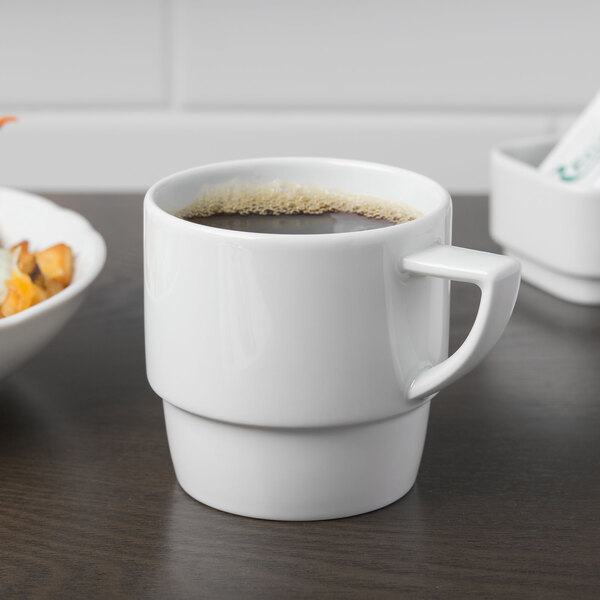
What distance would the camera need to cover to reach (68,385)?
0.47 metres

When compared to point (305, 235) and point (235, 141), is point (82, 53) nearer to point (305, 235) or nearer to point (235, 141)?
point (235, 141)

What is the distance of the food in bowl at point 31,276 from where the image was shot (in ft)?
1.48

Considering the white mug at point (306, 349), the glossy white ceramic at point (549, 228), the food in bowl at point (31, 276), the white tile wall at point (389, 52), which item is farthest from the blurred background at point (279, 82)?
the white mug at point (306, 349)

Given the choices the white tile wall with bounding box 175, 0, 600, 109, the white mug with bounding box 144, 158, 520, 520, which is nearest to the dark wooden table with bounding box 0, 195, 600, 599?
the white mug with bounding box 144, 158, 520, 520

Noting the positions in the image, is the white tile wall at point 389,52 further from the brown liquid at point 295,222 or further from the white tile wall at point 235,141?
the brown liquid at point 295,222

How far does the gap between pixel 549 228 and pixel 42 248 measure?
305mm

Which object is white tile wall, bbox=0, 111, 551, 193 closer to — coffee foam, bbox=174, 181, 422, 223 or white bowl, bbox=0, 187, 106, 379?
white bowl, bbox=0, 187, 106, 379

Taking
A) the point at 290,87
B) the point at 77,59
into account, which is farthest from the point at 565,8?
the point at 77,59

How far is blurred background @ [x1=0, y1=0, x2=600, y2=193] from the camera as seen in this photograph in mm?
1212

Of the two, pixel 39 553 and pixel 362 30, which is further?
pixel 362 30

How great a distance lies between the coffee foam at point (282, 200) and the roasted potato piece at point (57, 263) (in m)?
0.13

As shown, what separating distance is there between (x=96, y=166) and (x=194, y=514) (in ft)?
→ 3.30

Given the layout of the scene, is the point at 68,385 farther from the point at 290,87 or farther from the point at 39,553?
the point at 290,87

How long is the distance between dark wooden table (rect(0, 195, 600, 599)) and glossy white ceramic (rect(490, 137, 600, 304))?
0.08 meters
